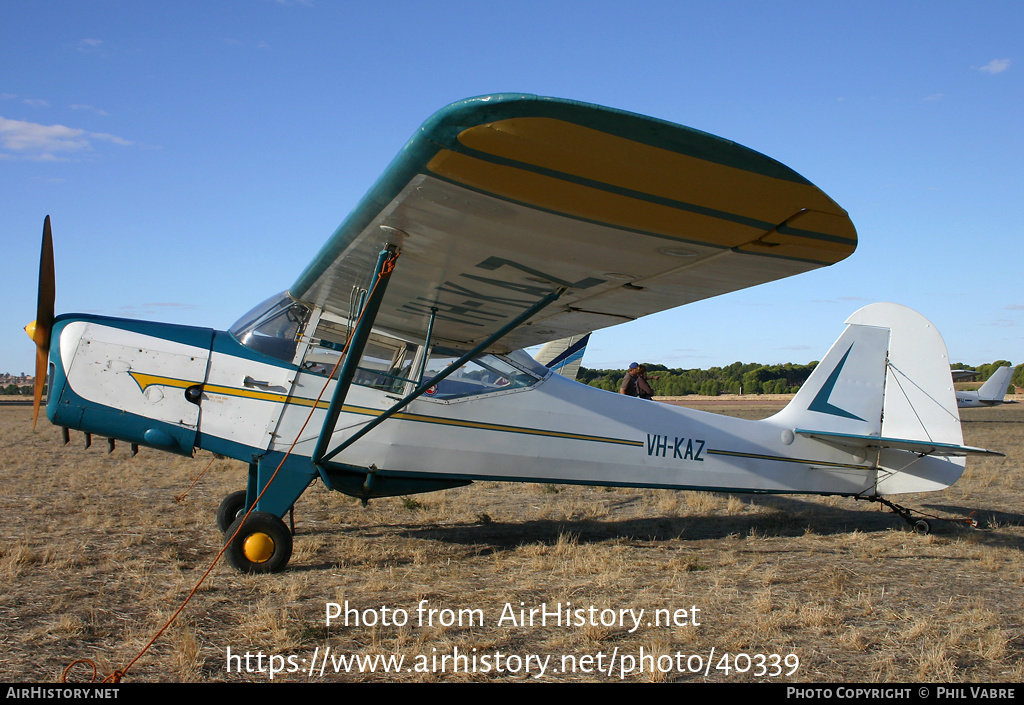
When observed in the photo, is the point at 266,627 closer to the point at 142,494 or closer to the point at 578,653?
the point at 578,653

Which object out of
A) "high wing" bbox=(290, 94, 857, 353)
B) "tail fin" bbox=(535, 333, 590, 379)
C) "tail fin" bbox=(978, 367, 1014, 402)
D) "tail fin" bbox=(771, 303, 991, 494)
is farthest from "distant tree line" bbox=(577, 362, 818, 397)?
"high wing" bbox=(290, 94, 857, 353)

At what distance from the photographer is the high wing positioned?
2209 millimetres

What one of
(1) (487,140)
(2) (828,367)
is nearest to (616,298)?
(1) (487,140)

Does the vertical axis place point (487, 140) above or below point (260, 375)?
above

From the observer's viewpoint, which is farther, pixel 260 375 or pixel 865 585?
pixel 260 375

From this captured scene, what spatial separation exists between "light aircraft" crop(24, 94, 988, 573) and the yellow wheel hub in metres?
0.01

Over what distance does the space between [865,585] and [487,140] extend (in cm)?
414

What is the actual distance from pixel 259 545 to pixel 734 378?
76456mm

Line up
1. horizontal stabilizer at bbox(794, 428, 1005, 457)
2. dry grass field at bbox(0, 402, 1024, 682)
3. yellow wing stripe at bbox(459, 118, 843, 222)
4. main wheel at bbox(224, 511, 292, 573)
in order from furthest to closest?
horizontal stabilizer at bbox(794, 428, 1005, 457) → main wheel at bbox(224, 511, 292, 573) → dry grass field at bbox(0, 402, 1024, 682) → yellow wing stripe at bbox(459, 118, 843, 222)

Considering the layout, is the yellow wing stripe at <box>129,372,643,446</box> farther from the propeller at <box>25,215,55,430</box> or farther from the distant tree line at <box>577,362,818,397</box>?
the distant tree line at <box>577,362,818,397</box>

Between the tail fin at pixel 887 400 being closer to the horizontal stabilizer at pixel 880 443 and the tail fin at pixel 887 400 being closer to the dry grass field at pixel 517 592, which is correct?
the horizontal stabilizer at pixel 880 443

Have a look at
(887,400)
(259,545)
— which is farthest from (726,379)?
(259,545)

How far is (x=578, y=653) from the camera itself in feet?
10.6
